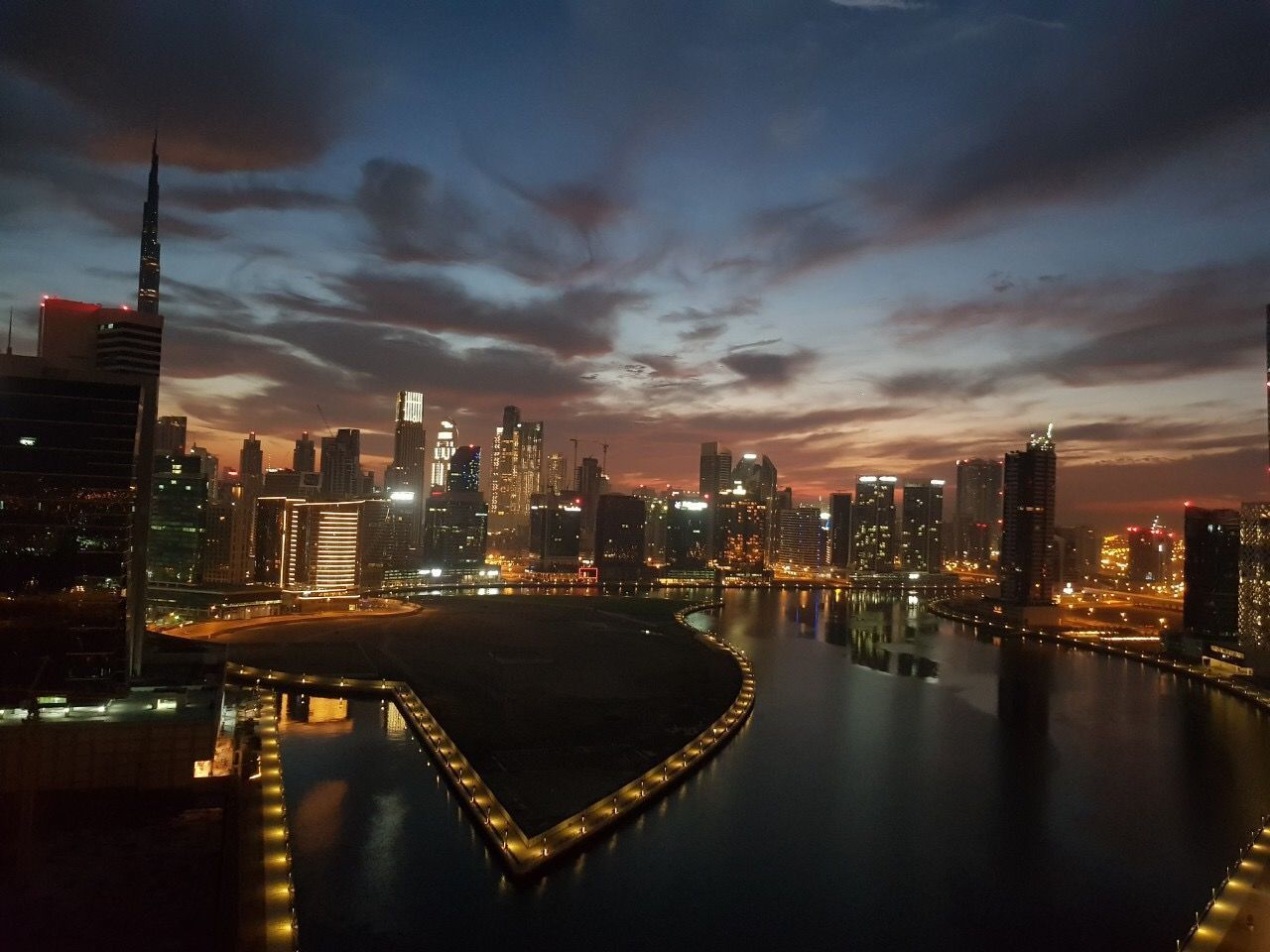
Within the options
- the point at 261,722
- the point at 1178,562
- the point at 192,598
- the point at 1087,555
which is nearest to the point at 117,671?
the point at 261,722

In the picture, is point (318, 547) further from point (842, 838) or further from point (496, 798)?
point (842, 838)

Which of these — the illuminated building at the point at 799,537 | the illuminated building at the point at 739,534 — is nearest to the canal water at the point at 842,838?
the illuminated building at the point at 739,534

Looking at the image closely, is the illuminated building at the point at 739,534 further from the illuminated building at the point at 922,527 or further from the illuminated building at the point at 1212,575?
the illuminated building at the point at 1212,575

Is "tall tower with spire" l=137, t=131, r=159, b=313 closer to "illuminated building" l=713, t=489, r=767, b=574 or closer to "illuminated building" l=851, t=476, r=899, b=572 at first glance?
"illuminated building" l=713, t=489, r=767, b=574

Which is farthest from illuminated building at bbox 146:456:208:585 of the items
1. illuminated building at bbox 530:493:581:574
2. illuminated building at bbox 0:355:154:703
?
illuminated building at bbox 530:493:581:574

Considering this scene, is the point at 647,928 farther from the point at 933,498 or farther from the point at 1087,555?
the point at 1087,555

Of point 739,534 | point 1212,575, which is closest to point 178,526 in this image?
point 1212,575
